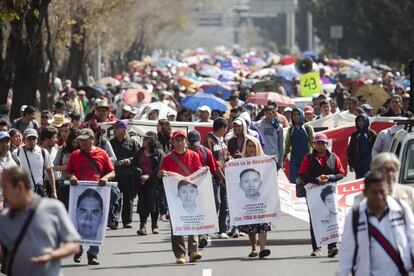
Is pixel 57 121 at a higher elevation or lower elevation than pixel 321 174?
higher

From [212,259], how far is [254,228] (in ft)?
1.91

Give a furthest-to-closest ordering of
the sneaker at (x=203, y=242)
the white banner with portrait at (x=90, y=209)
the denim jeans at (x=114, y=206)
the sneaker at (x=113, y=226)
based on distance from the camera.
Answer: the sneaker at (x=113, y=226) < the denim jeans at (x=114, y=206) < the sneaker at (x=203, y=242) < the white banner with portrait at (x=90, y=209)

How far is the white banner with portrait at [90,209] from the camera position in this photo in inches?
611

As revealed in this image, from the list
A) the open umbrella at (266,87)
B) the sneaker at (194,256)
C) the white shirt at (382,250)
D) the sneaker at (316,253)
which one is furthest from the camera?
the open umbrella at (266,87)

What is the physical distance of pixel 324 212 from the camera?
15.9 m

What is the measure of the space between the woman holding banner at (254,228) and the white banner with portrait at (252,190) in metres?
0.08

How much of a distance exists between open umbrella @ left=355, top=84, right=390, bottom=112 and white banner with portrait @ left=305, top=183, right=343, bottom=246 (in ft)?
63.0

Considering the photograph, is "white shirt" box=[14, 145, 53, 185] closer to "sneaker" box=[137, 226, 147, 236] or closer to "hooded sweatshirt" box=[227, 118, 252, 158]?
"hooded sweatshirt" box=[227, 118, 252, 158]

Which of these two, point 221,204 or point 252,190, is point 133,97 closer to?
point 221,204

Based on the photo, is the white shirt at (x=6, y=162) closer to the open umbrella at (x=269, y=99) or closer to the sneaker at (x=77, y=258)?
the sneaker at (x=77, y=258)

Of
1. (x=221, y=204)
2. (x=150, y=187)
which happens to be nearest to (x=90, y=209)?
(x=221, y=204)

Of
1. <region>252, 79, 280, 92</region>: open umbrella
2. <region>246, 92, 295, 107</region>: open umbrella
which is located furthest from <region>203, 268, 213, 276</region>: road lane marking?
<region>252, 79, 280, 92</region>: open umbrella

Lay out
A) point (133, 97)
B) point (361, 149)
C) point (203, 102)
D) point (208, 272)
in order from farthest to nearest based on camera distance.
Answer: point (133, 97) < point (203, 102) < point (361, 149) < point (208, 272)

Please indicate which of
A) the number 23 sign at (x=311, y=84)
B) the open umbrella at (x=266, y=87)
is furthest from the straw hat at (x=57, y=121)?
the number 23 sign at (x=311, y=84)
